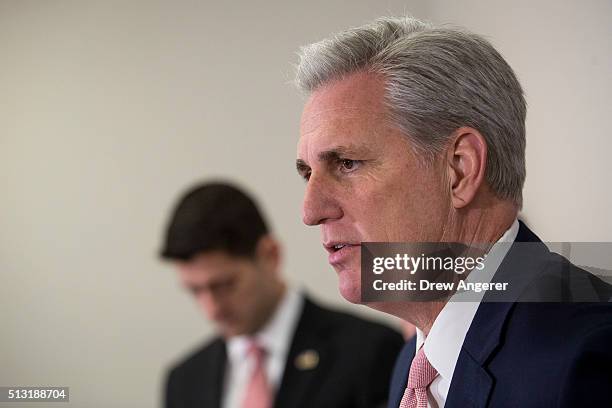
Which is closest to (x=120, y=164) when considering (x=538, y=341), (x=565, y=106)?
(x=565, y=106)

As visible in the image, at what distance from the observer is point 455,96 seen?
2.90ft

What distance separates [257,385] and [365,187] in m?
1.38

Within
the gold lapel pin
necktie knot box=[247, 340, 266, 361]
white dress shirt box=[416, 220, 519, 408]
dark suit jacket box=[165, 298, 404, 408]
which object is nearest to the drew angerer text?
white dress shirt box=[416, 220, 519, 408]

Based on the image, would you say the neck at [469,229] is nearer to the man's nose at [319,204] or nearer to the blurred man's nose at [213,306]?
the man's nose at [319,204]

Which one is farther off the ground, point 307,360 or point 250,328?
→ point 250,328

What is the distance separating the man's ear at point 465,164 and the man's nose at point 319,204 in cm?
13

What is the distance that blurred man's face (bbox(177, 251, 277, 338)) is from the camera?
7.27 feet

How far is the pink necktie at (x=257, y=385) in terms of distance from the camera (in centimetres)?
213

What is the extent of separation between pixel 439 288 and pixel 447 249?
5 cm

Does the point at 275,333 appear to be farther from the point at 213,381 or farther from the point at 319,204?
the point at 319,204

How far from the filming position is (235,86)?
2.88 m

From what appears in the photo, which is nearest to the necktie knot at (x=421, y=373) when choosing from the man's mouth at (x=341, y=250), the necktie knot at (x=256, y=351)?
the man's mouth at (x=341, y=250)

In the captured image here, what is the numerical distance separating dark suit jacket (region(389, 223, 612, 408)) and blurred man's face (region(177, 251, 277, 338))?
1.43 meters

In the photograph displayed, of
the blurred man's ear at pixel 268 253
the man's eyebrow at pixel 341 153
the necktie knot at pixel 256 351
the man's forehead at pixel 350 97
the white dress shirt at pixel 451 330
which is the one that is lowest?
the white dress shirt at pixel 451 330
